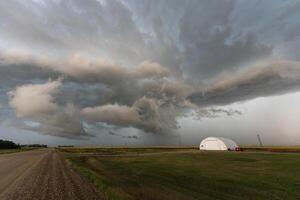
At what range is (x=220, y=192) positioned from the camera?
2262 centimetres

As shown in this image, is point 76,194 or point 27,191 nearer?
point 76,194

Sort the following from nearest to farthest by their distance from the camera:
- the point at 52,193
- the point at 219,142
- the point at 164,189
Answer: the point at 52,193, the point at 164,189, the point at 219,142

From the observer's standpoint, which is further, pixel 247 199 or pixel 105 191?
pixel 105 191

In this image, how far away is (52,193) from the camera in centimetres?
2195

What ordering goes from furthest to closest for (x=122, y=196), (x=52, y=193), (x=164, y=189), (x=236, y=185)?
(x=236, y=185), (x=164, y=189), (x=52, y=193), (x=122, y=196)

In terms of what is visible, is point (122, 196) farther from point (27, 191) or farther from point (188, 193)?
point (27, 191)

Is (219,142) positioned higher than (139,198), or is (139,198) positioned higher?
(219,142)

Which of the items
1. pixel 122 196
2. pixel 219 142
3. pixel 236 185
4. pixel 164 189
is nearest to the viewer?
pixel 122 196

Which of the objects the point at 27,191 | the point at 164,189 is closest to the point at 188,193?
the point at 164,189

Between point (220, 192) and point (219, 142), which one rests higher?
point (219, 142)

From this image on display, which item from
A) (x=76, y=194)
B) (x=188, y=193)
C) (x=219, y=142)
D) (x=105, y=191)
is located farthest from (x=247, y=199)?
(x=219, y=142)

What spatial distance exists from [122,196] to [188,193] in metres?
5.27

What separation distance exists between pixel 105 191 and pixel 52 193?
156 inches

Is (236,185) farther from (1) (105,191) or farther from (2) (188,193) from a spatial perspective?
(1) (105,191)
